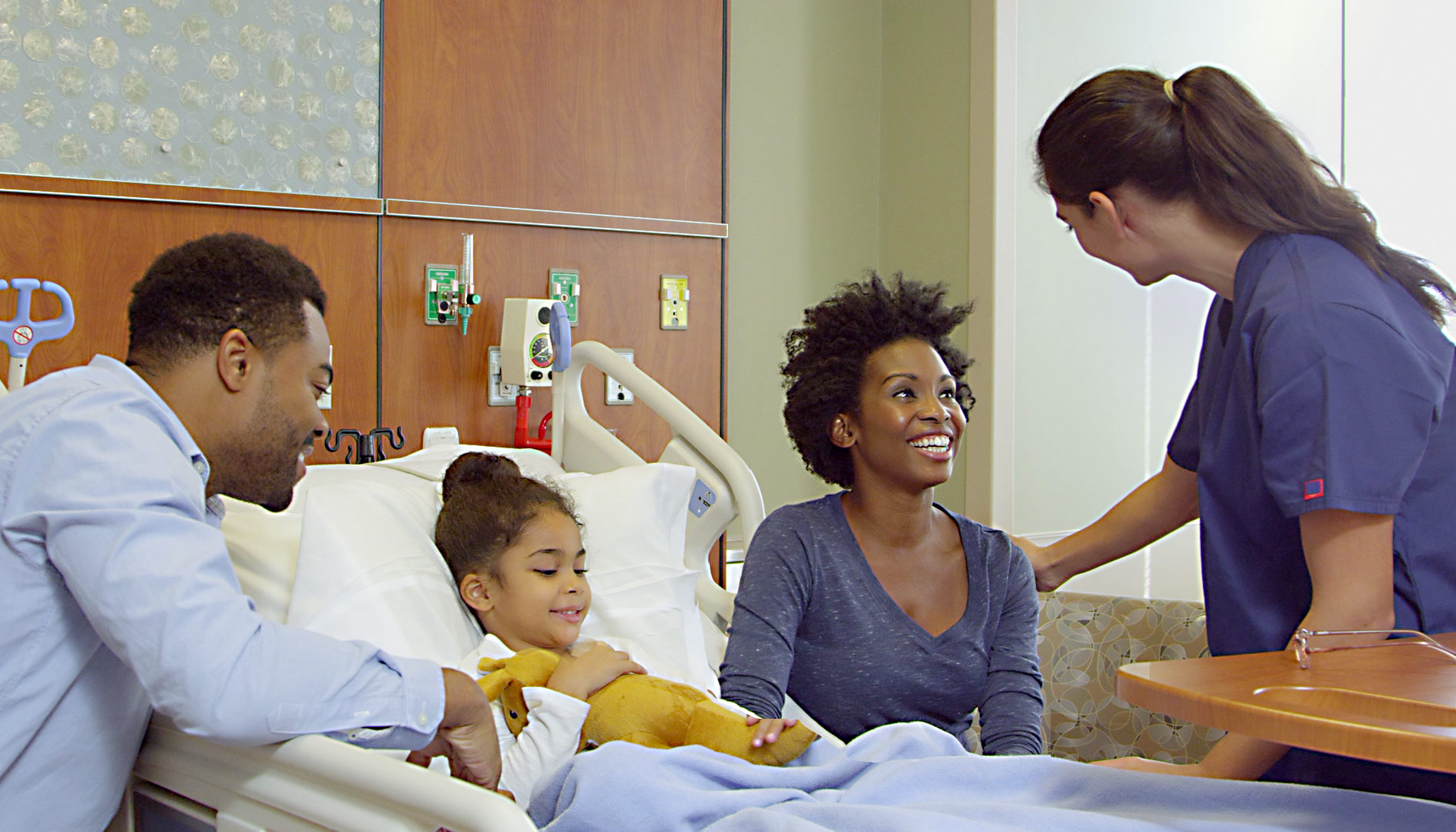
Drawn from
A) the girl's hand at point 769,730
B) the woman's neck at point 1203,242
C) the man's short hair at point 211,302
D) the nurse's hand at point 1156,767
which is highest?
the woman's neck at point 1203,242

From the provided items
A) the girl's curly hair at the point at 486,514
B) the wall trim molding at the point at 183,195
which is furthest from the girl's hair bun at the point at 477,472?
the wall trim molding at the point at 183,195

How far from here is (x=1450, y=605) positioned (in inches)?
49.8

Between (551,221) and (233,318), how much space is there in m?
1.98

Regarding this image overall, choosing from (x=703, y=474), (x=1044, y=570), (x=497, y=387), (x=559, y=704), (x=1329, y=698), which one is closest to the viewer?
(x=1329, y=698)

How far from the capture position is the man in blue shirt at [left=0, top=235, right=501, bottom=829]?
1.15 meters

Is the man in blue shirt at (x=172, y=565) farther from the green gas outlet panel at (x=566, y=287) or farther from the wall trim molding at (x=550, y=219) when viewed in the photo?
the green gas outlet panel at (x=566, y=287)

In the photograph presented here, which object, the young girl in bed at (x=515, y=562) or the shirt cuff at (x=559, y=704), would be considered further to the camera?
the young girl in bed at (x=515, y=562)

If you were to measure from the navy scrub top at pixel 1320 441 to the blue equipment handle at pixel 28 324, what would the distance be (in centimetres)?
236

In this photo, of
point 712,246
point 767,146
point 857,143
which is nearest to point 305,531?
point 712,246

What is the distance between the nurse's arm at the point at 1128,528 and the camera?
1.89m

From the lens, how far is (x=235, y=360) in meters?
1.38

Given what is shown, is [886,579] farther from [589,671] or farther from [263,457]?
[263,457]

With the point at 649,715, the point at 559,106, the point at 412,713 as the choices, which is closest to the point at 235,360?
the point at 412,713

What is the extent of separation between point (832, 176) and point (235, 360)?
3.38 metres
